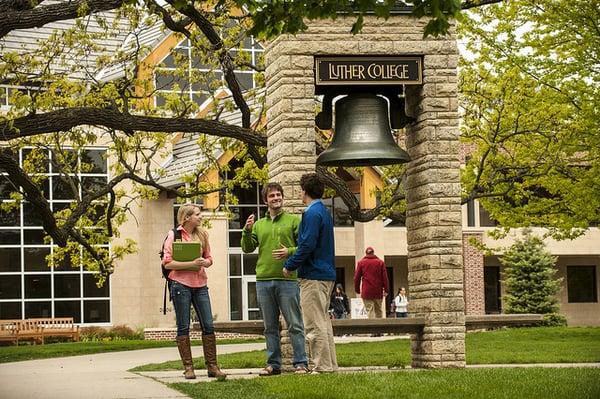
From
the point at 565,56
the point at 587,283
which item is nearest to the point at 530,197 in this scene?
the point at 565,56

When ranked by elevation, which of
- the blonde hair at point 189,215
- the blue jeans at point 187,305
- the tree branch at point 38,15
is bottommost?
the blue jeans at point 187,305

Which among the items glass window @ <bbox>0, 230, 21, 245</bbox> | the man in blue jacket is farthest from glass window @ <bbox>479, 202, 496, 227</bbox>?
the man in blue jacket

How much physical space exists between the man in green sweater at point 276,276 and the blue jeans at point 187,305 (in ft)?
1.99

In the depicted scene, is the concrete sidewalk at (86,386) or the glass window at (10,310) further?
the glass window at (10,310)

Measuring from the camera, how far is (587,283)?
5166 centimetres

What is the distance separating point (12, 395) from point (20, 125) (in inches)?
268

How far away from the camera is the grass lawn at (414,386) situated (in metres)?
10.1

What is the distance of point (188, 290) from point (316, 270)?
144 centimetres

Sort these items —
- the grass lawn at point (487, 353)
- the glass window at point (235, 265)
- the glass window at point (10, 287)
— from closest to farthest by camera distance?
the grass lawn at point (487, 353) < the glass window at point (10, 287) < the glass window at point (235, 265)

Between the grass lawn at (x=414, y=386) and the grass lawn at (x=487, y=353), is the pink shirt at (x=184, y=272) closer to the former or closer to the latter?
the grass lawn at (x=414, y=386)

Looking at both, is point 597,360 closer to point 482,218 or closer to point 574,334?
point 574,334

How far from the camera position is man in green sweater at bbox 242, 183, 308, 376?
41.6 feet

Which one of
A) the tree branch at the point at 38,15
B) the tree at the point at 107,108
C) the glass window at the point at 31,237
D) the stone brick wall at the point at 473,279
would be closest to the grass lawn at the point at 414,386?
the tree at the point at 107,108

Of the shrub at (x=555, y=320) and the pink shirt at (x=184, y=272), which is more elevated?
the pink shirt at (x=184, y=272)
